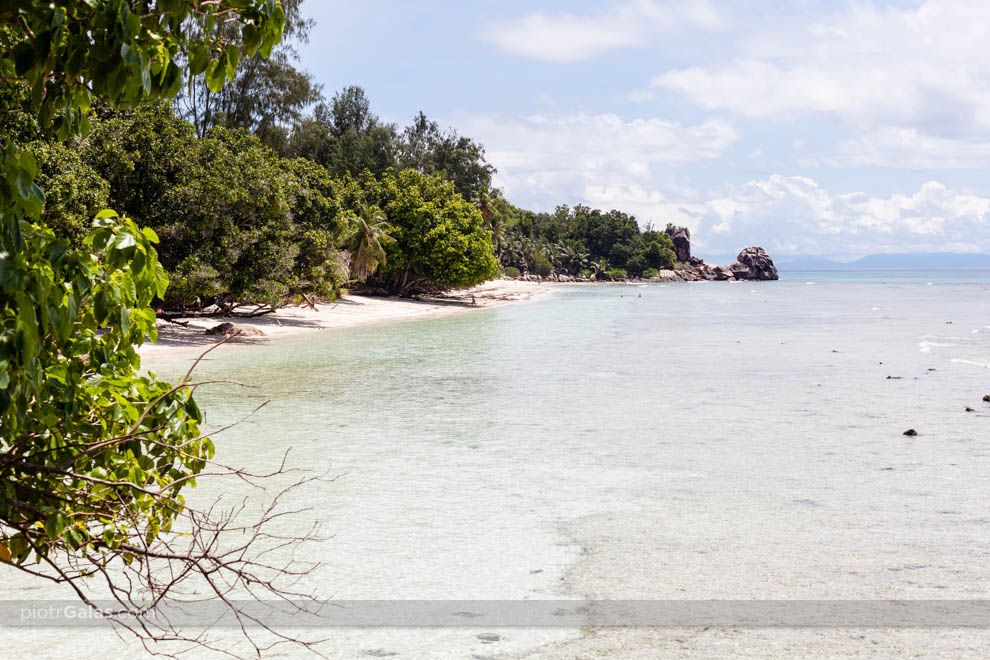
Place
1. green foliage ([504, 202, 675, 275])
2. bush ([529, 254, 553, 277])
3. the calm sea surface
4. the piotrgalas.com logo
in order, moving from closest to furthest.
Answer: the piotrgalas.com logo
the calm sea surface
bush ([529, 254, 553, 277])
green foliage ([504, 202, 675, 275])

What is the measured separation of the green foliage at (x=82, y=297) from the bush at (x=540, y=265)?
99805mm

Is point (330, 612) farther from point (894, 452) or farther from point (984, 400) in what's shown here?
point (984, 400)

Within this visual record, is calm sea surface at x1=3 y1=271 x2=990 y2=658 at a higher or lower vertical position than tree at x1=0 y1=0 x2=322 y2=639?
lower

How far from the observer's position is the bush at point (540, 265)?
10338cm

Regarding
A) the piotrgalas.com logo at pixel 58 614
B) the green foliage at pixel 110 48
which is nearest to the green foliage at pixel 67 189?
the piotrgalas.com logo at pixel 58 614

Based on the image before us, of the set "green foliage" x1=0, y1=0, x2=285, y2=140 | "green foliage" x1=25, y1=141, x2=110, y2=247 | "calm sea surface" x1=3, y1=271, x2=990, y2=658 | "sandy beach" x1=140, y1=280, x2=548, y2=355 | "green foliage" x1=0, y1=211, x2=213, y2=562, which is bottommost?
"calm sea surface" x1=3, y1=271, x2=990, y2=658

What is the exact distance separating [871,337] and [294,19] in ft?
110

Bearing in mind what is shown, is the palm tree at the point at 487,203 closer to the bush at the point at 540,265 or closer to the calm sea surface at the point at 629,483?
the bush at the point at 540,265

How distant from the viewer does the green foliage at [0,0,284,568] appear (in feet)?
8.11

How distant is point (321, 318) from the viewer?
3466 centimetres

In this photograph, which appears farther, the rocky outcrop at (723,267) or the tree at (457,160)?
the rocky outcrop at (723,267)

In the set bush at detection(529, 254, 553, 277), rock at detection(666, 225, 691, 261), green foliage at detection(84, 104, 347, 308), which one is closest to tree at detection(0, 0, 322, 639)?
green foliage at detection(84, 104, 347, 308)

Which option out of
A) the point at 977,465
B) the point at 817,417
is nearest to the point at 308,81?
the point at 817,417

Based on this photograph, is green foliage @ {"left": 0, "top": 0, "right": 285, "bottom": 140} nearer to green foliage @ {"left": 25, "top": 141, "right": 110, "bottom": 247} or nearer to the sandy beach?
the sandy beach
